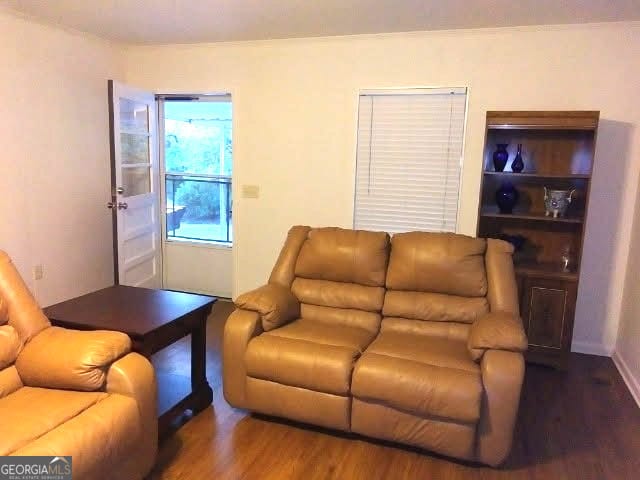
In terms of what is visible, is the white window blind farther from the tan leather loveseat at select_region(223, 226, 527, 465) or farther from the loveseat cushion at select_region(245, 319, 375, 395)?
the loveseat cushion at select_region(245, 319, 375, 395)

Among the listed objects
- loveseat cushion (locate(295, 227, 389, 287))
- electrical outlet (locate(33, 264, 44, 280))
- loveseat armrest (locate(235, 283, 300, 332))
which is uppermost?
loveseat cushion (locate(295, 227, 389, 287))

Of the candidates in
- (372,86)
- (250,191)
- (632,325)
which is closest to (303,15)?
(372,86)

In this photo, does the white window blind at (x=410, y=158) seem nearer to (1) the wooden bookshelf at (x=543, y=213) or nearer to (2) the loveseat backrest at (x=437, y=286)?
(1) the wooden bookshelf at (x=543, y=213)

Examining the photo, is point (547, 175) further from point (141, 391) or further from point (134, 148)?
point (134, 148)

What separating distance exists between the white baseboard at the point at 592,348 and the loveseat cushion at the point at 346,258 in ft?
6.08

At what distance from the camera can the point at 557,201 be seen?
3426 millimetres

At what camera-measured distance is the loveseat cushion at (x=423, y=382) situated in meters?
2.17

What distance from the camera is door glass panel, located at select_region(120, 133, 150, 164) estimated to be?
Answer: 4121 millimetres

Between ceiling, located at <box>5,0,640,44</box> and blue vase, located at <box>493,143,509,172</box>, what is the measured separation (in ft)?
2.84

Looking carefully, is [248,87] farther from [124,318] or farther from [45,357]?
[45,357]

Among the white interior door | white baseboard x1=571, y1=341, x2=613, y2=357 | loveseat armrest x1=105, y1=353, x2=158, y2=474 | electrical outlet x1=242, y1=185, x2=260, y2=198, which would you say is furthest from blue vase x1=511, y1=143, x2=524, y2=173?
the white interior door

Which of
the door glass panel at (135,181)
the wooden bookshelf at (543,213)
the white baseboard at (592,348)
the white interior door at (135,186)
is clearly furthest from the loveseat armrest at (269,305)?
the white baseboard at (592,348)

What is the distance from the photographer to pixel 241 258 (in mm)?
4492

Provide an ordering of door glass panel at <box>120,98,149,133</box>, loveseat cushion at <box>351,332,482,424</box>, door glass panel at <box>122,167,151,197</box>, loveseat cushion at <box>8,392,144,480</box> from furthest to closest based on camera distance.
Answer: door glass panel at <box>122,167,151,197</box> < door glass panel at <box>120,98,149,133</box> < loveseat cushion at <box>351,332,482,424</box> < loveseat cushion at <box>8,392,144,480</box>
